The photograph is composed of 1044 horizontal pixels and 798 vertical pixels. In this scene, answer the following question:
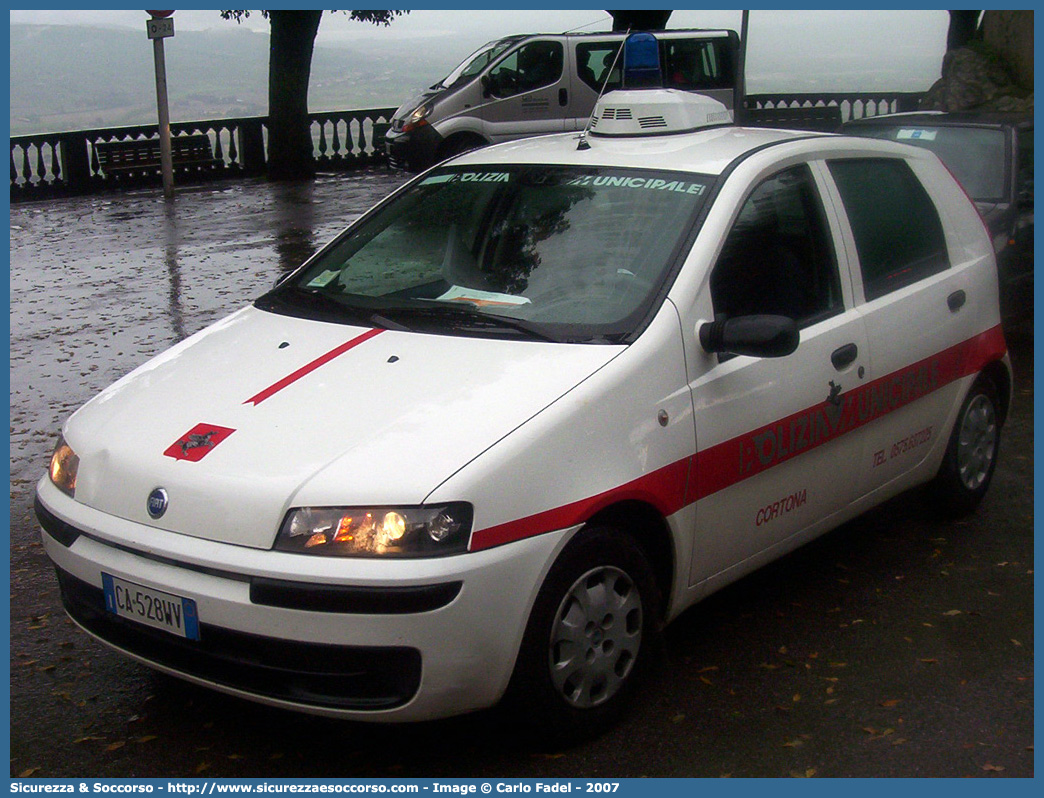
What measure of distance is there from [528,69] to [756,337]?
17.9 metres

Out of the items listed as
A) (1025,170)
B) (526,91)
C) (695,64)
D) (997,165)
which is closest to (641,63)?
(997,165)

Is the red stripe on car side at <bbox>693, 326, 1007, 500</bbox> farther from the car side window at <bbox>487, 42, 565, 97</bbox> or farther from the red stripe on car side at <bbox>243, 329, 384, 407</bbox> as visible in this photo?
the car side window at <bbox>487, 42, 565, 97</bbox>

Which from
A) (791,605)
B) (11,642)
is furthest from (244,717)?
(791,605)

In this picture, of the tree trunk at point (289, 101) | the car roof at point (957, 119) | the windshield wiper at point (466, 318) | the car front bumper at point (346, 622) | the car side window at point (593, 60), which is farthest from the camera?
the tree trunk at point (289, 101)

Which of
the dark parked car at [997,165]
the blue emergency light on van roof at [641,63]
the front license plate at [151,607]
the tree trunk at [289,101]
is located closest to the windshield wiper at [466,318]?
the front license plate at [151,607]

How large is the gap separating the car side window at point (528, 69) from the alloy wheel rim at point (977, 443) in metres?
16.1

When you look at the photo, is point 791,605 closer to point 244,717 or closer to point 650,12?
point 244,717

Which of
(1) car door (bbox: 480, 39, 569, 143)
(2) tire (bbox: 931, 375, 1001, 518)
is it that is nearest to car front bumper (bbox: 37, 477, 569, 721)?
(2) tire (bbox: 931, 375, 1001, 518)

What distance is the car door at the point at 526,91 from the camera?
20.8m

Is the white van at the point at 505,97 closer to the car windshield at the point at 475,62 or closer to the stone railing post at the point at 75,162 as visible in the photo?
the car windshield at the point at 475,62

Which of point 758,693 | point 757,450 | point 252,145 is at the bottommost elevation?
point 758,693

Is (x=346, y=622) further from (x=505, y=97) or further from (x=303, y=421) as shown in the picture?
(x=505, y=97)

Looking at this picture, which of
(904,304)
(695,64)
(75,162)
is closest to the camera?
(904,304)

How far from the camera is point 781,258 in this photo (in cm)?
454
